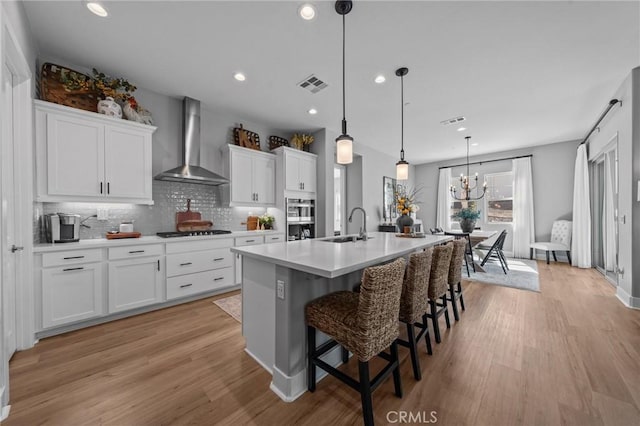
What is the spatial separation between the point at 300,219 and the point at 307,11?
3131mm

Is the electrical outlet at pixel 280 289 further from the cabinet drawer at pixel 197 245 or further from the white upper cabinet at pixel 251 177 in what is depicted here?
the white upper cabinet at pixel 251 177

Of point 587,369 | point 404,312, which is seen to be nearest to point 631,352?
point 587,369

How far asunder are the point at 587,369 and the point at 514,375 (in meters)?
0.60

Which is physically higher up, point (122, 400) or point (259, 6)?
point (259, 6)

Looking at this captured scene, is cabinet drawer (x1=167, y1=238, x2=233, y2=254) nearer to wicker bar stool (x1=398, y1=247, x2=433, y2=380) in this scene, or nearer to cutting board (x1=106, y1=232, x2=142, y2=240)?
cutting board (x1=106, y1=232, x2=142, y2=240)

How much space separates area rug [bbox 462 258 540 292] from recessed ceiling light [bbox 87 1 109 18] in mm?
5740

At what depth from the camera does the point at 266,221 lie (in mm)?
4379

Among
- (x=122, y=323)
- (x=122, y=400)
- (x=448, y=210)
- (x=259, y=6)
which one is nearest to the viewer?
(x=122, y=400)

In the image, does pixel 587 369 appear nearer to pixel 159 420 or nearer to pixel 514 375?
pixel 514 375

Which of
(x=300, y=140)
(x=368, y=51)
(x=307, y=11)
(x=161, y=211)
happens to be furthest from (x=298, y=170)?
(x=307, y=11)

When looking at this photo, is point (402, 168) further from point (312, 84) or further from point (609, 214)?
point (609, 214)

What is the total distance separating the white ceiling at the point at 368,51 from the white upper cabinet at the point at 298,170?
74 cm

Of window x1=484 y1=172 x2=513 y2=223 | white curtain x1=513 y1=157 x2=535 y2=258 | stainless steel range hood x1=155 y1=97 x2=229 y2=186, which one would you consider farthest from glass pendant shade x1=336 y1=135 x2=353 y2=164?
window x1=484 y1=172 x2=513 y2=223

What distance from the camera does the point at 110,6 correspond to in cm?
199
